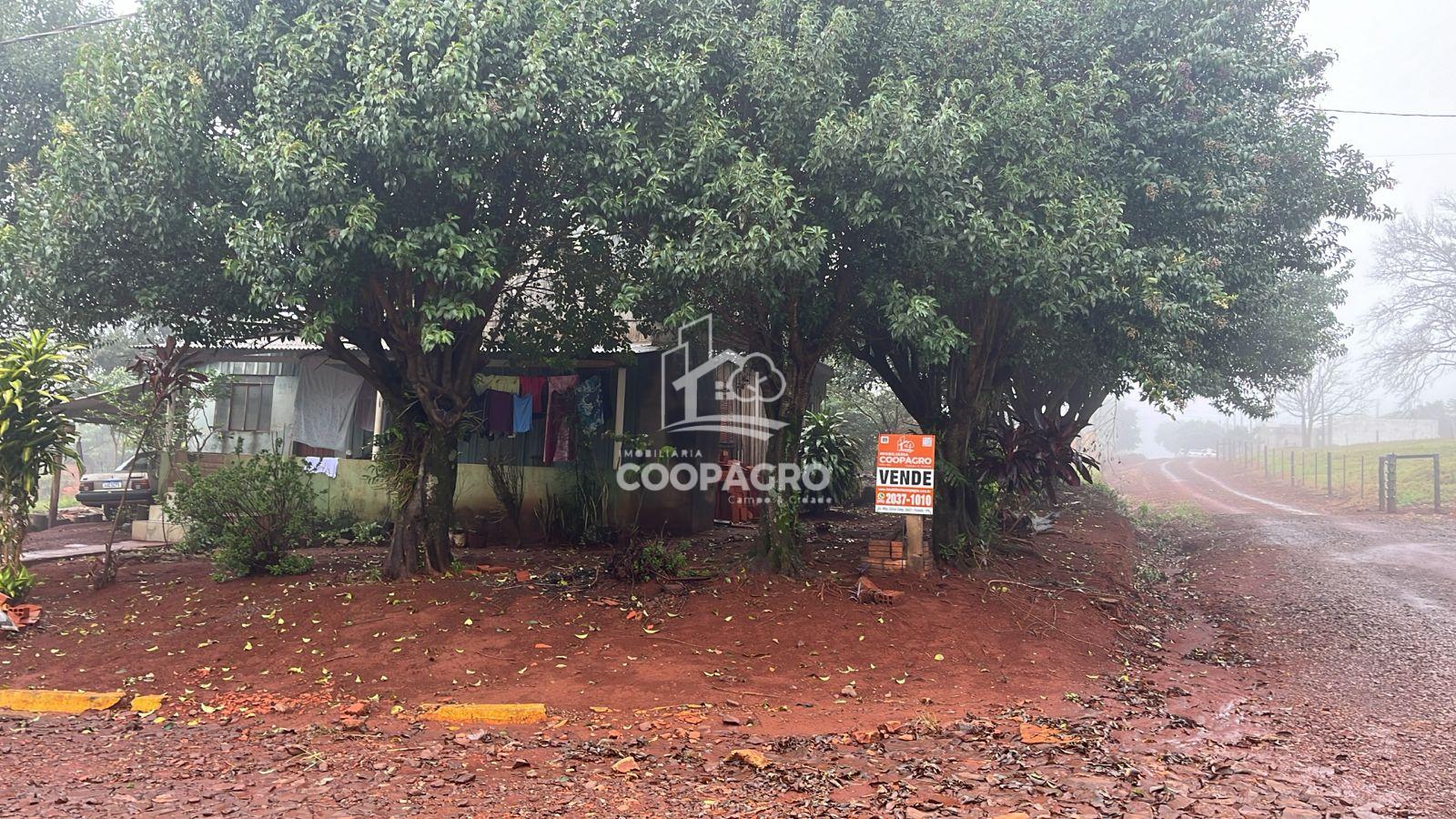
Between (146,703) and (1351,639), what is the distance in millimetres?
10115

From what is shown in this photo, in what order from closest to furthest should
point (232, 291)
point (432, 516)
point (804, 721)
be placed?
point (804, 721), point (232, 291), point (432, 516)

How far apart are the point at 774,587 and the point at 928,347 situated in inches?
106

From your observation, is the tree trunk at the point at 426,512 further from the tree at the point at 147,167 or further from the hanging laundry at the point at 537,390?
the hanging laundry at the point at 537,390

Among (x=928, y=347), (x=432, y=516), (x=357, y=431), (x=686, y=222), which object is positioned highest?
(x=686, y=222)

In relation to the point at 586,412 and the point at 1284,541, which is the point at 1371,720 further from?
the point at 1284,541

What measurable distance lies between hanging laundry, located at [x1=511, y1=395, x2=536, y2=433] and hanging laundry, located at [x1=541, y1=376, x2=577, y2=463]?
0.26 m

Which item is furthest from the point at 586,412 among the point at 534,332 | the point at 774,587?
the point at 774,587

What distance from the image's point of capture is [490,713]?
574 cm

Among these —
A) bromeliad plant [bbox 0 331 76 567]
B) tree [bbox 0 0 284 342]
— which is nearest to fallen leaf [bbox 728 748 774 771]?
tree [bbox 0 0 284 342]

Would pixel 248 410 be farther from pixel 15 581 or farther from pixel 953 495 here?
pixel 953 495

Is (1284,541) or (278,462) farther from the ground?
(278,462)

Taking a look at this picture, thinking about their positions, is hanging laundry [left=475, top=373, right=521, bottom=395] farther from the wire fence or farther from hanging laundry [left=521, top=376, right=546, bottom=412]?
the wire fence

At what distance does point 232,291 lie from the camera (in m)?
8.20

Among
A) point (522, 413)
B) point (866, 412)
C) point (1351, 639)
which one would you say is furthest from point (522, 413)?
point (866, 412)
